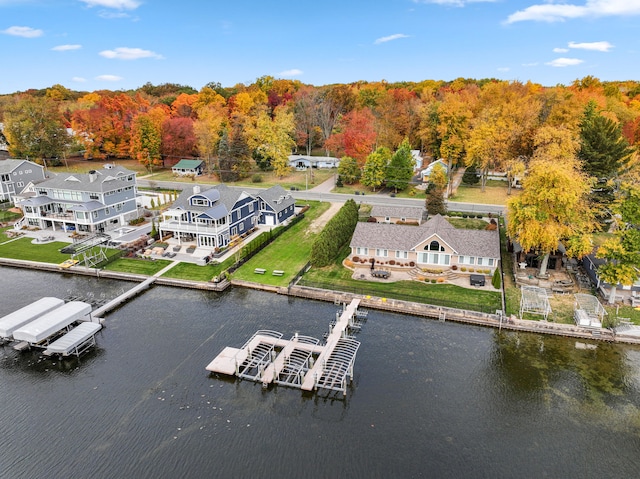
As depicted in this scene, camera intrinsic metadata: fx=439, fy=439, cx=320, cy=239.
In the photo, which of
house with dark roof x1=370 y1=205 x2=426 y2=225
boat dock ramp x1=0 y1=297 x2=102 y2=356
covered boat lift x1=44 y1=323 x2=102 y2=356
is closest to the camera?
covered boat lift x1=44 y1=323 x2=102 y2=356

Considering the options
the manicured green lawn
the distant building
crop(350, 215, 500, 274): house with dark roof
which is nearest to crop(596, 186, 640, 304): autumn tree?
crop(350, 215, 500, 274): house with dark roof

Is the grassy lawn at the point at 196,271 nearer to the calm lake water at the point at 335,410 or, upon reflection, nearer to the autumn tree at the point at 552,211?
the calm lake water at the point at 335,410

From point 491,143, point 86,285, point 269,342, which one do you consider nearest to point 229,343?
point 269,342

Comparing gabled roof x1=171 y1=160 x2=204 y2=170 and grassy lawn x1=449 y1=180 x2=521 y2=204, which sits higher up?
gabled roof x1=171 y1=160 x2=204 y2=170

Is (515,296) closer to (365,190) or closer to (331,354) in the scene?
(331,354)

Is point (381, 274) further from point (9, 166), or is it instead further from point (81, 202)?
point (9, 166)

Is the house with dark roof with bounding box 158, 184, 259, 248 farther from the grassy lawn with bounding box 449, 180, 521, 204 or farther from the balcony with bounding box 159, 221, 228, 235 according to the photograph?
the grassy lawn with bounding box 449, 180, 521, 204

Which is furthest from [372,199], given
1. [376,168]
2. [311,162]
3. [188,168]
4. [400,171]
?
[188,168]
